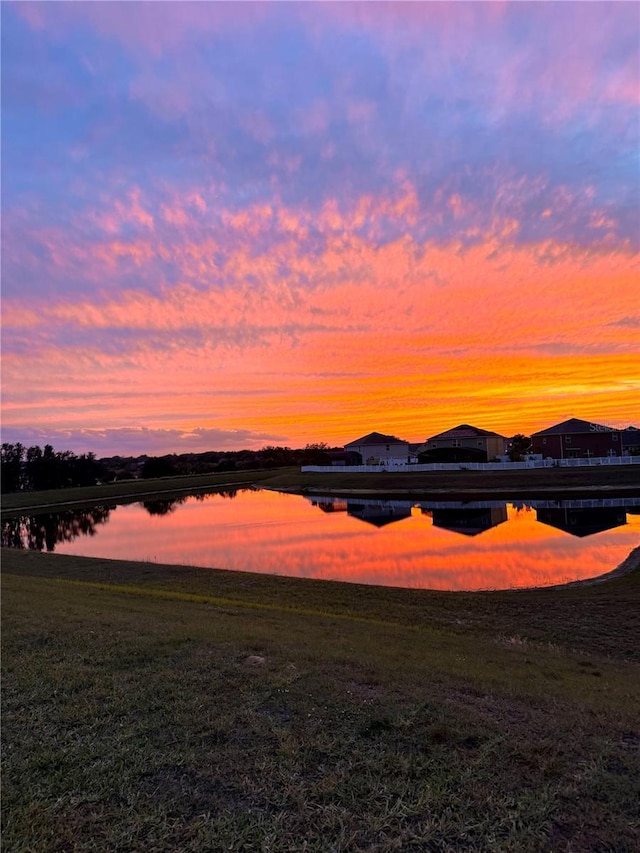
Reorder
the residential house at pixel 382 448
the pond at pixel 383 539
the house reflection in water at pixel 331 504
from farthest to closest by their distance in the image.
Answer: the residential house at pixel 382 448
the house reflection in water at pixel 331 504
the pond at pixel 383 539

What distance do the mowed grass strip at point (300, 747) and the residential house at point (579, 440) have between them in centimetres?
6888

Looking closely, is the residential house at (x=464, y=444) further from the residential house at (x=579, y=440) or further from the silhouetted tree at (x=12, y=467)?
the silhouetted tree at (x=12, y=467)

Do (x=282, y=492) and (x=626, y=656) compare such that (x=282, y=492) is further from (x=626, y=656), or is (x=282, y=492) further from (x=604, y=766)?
(x=604, y=766)

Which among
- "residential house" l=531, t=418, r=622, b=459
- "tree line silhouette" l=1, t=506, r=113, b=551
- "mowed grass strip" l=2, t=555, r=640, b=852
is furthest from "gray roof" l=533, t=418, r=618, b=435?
"mowed grass strip" l=2, t=555, r=640, b=852

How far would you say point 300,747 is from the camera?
4.34m

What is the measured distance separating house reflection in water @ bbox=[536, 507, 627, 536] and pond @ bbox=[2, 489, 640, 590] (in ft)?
0.23

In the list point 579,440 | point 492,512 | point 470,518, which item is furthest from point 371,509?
point 579,440

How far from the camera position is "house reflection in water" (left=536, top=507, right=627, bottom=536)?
1051 inches

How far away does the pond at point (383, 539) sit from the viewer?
744 inches

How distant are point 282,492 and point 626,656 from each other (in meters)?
57.2

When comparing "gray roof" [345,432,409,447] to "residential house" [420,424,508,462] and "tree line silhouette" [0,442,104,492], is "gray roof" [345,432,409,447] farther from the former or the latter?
"tree line silhouette" [0,442,104,492]

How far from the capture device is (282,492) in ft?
217

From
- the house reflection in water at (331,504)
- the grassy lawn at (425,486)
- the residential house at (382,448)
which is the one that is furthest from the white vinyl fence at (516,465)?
the residential house at (382,448)

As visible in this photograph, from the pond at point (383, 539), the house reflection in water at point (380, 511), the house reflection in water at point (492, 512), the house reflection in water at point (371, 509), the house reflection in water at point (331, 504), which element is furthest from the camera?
the house reflection in water at point (331, 504)
